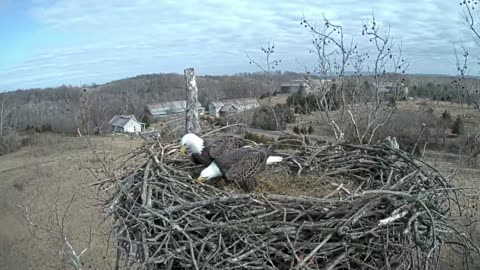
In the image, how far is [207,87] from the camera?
1567cm

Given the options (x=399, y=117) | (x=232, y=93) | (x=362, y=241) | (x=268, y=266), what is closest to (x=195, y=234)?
(x=268, y=266)

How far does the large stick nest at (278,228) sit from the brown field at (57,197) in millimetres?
836

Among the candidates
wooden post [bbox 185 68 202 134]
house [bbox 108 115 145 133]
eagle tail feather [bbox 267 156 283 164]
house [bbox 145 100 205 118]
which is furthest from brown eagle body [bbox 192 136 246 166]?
house [bbox 108 115 145 133]

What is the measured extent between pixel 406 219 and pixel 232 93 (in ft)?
27.7

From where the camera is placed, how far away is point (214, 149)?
3.98 metres

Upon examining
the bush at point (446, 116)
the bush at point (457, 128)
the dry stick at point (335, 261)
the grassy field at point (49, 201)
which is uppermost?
the dry stick at point (335, 261)

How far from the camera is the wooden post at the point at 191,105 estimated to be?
5.20 m

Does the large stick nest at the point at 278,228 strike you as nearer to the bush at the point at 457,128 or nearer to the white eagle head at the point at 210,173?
the white eagle head at the point at 210,173

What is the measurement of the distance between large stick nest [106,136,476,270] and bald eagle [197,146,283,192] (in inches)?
14.1

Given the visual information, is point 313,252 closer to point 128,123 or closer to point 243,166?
point 243,166

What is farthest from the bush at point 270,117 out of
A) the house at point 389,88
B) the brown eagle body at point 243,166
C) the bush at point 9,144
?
the bush at point 9,144

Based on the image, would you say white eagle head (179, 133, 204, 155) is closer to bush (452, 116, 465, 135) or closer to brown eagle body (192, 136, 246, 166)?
brown eagle body (192, 136, 246, 166)

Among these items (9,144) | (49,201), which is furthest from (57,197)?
(9,144)

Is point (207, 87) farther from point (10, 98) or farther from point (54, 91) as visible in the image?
point (10, 98)
